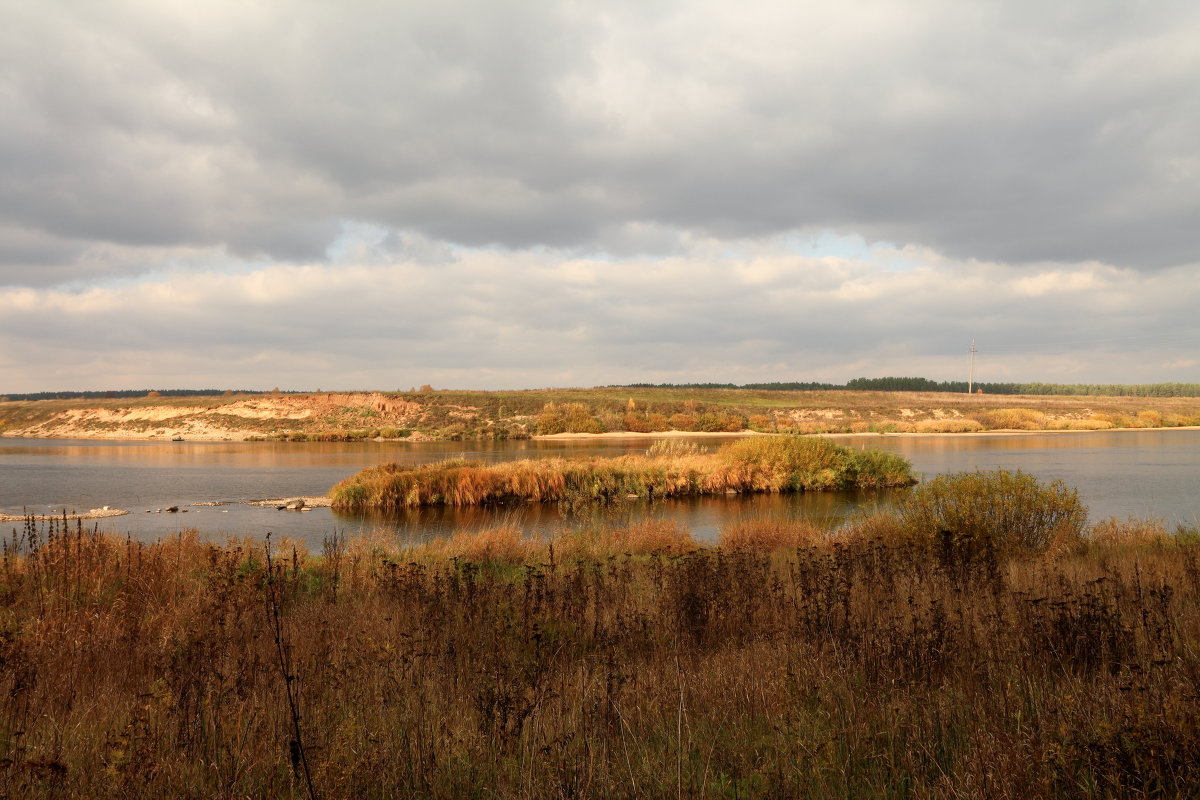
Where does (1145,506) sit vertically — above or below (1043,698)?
below

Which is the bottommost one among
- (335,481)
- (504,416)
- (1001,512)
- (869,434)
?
(869,434)

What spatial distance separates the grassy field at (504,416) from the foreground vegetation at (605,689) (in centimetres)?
6352

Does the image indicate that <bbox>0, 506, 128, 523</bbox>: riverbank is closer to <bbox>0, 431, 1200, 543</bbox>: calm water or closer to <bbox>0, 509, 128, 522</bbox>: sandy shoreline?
<bbox>0, 509, 128, 522</bbox>: sandy shoreline

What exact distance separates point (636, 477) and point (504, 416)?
181 feet

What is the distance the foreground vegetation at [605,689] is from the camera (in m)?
3.30

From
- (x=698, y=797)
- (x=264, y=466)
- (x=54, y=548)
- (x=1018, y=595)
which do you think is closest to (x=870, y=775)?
(x=698, y=797)

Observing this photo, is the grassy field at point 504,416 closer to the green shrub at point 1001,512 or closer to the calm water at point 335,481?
the calm water at point 335,481

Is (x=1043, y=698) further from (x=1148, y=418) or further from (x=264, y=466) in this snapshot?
(x=1148, y=418)

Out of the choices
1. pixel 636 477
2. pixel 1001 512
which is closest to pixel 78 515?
pixel 636 477

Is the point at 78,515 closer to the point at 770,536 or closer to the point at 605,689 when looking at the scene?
the point at 770,536

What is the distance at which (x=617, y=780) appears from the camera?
3.42 m

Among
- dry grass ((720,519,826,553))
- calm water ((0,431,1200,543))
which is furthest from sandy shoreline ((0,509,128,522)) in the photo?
dry grass ((720,519,826,553))

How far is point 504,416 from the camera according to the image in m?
82.2

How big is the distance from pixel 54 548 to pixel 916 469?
34500 mm
